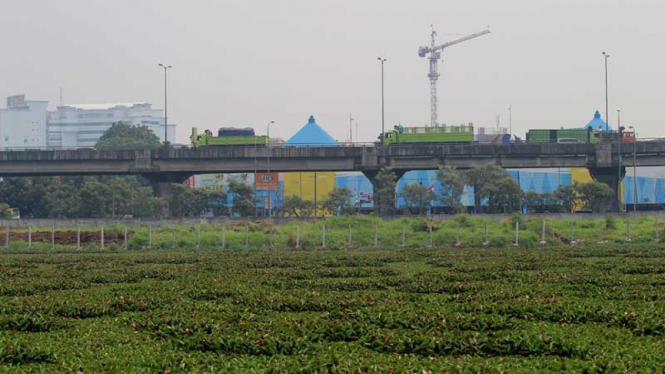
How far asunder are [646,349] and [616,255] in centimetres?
3223

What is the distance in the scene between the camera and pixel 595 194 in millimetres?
101562

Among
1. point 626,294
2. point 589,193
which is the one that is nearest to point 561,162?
point 589,193

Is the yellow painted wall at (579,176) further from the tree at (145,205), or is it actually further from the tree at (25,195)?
the tree at (25,195)

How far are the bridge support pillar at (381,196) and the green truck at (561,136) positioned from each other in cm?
1938

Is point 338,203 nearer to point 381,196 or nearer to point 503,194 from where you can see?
point 381,196

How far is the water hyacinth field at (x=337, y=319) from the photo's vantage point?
15.7m

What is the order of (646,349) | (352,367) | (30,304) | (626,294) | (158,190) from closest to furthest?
(352,367) → (646,349) → (30,304) → (626,294) → (158,190)


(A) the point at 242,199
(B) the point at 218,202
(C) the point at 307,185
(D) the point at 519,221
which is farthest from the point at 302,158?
(D) the point at 519,221

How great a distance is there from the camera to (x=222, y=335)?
59.9 feet

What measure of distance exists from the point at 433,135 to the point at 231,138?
24.4 metres

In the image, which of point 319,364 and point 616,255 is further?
point 616,255

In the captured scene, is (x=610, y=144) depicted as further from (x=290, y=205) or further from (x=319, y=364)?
(x=319, y=364)

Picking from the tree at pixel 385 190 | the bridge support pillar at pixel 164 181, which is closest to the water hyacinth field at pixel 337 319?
the tree at pixel 385 190

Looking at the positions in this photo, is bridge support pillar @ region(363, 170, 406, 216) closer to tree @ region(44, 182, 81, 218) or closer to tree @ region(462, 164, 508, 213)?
tree @ region(462, 164, 508, 213)
